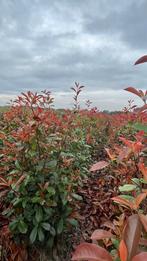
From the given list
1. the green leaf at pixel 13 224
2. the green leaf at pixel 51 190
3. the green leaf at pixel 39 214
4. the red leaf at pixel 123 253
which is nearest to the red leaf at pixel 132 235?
the red leaf at pixel 123 253

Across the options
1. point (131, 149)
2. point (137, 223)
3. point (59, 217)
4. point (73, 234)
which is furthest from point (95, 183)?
point (137, 223)

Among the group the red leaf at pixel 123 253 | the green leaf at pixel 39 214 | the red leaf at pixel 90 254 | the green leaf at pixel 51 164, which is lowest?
the green leaf at pixel 39 214

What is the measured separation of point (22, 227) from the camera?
2883mm

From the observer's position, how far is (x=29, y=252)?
3.11 m

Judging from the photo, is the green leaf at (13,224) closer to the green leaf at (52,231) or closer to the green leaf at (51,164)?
the green leaf at (52,231)

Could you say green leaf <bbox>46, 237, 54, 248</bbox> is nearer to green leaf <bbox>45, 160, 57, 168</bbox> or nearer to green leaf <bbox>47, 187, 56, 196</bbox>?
green leaf <bbox>47, 187, 56, 196</bbox>

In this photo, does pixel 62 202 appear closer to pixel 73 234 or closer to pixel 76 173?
pixel 76 173

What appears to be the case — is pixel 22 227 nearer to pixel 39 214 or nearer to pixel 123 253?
pixel 39 214

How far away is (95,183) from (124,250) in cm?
321

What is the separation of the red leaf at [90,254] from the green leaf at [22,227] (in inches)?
74.1

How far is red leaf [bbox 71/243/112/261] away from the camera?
3.52 ft

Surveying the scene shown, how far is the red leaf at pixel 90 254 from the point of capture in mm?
1074

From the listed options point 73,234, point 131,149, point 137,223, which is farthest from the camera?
point 73,234

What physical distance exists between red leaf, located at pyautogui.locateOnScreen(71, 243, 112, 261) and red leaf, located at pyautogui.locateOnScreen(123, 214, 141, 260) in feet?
0.27
